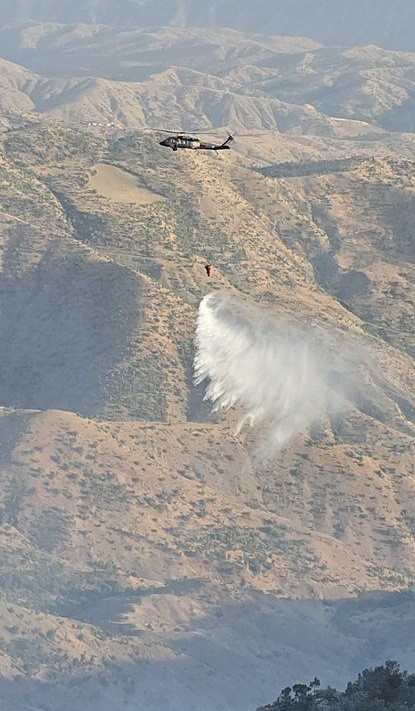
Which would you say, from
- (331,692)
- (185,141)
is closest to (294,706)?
(331,692)

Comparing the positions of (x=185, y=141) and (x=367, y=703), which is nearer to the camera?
(x=367, y=703)

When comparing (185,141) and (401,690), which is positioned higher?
(185,141)

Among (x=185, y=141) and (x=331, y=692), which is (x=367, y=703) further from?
(x=185, y=141)

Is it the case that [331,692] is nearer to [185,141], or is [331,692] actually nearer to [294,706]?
[294,706]

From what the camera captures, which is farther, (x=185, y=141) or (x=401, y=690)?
(x=185, y=141)

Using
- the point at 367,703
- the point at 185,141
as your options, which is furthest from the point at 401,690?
the point at 185,141

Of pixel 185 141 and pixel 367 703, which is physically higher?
pixel 185 141

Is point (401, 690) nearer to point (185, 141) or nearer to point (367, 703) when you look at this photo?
point (367, 703)
